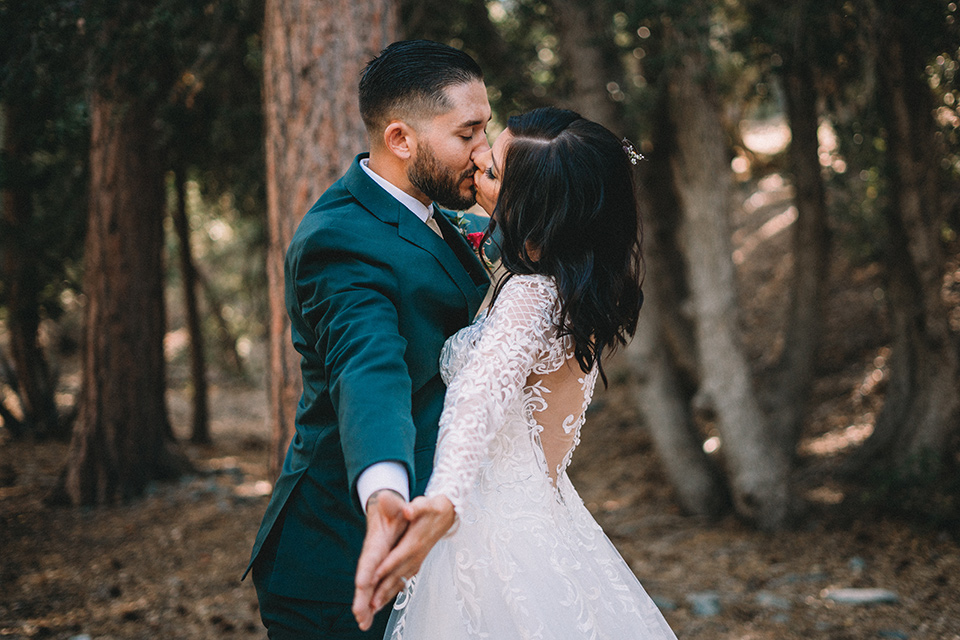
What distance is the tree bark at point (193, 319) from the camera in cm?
786

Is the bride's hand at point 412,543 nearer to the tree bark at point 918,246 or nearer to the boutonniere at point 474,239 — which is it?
the boutonniere at point 474,239

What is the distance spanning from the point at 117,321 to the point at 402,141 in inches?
196

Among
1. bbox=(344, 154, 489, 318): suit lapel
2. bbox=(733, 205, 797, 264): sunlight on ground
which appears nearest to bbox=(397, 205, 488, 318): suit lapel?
bbox=(344, 154, 489, 318): suit lapel

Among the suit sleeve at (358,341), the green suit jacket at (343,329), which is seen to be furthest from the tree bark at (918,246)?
the suit sleeve at (358,341)

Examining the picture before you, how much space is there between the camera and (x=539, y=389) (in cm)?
193

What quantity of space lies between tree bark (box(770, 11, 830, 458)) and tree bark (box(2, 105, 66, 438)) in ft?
20.6

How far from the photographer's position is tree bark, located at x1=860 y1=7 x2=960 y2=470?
4.98 m

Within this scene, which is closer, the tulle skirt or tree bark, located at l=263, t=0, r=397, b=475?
the tulle skirt

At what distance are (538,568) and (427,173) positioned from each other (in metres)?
1.13

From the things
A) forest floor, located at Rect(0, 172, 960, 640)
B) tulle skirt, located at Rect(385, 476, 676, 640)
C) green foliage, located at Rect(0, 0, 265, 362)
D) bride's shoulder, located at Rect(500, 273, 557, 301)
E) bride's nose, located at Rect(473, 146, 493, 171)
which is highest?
green foliage, located at Rect(0, 0, 265, 362)

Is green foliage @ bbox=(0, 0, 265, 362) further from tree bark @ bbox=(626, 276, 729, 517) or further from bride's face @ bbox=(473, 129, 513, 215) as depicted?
tree bark @ bbox=(626, 276, 729, 517)

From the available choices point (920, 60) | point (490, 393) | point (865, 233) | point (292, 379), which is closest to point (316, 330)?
point (490, 393)

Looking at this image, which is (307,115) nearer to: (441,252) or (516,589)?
(441,252)

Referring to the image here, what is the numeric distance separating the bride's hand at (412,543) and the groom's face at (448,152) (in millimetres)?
972
